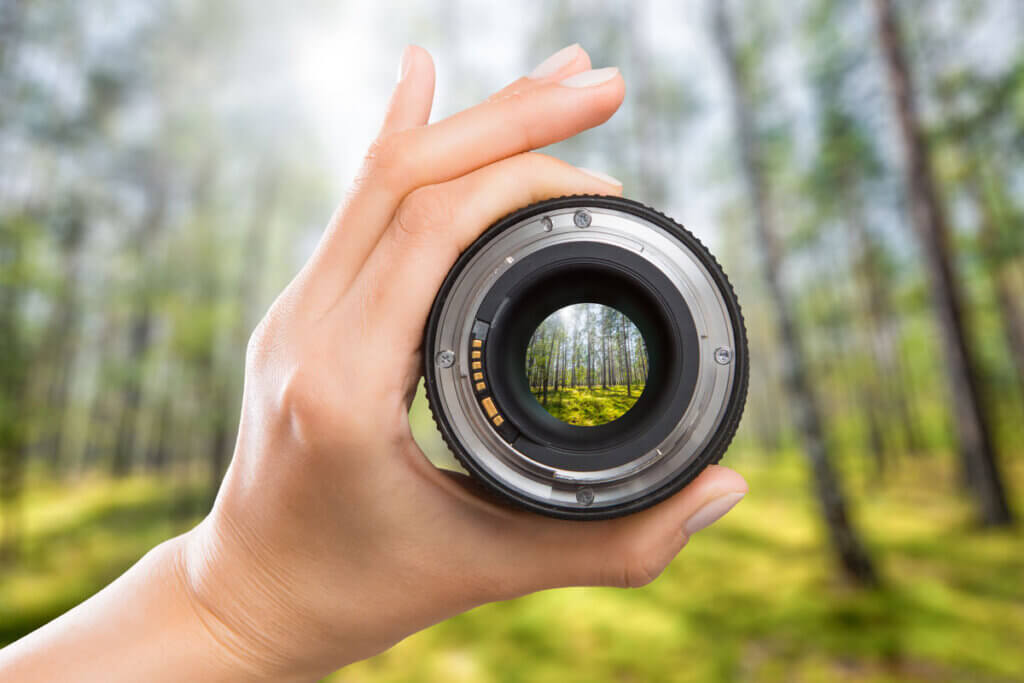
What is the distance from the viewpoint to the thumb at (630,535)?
667 mm

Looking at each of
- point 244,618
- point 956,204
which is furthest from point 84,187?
point 956,204

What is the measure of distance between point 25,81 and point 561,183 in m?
5.96

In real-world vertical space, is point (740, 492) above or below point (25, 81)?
below

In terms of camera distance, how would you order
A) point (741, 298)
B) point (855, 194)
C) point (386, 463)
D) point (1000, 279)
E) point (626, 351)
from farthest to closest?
point (855, 194) → point (1000, 279) → point (741, 298) → point (626, 351) → point (386, 463)

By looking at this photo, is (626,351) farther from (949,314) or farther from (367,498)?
(949,314)

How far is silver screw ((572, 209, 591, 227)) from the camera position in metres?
0.69

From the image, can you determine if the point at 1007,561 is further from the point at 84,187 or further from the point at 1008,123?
the point at 84,187

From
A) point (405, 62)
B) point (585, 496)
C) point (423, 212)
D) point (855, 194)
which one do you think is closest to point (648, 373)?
point (585, 496)

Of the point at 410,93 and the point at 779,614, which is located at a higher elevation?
the point at 410,93

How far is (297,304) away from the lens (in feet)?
1.94

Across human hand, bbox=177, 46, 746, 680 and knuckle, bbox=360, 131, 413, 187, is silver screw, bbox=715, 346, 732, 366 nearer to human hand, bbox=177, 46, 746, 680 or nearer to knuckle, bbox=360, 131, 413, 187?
human hand, bbox=177, 46, 746, 680

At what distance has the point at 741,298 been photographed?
8.32 ft

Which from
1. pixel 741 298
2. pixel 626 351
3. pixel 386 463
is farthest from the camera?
pixel 741 298

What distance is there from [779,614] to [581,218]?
3.66 metres
